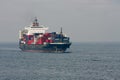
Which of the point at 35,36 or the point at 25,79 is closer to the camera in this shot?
the point at 25,79

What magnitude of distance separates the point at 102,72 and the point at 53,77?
44.1 ft

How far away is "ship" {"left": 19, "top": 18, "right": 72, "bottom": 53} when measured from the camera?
149 meters

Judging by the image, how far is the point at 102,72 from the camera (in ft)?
274

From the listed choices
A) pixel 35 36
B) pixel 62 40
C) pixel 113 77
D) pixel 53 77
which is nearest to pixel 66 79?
pixel 53 77

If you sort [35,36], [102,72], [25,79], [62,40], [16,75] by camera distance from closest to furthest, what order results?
[25,79], [16,75], [102,72], [62,40], [35,36]

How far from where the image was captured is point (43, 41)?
500 ft

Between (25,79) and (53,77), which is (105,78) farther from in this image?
(25,79)

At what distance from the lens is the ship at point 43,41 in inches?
5851

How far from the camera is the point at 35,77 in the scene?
74.5 metres

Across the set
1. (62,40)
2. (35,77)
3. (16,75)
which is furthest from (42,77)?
(62,40)

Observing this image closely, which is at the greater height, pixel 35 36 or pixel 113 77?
pixel 35 36

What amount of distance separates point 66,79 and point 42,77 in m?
5.06

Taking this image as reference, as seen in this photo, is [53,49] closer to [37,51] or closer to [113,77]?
[37,51]

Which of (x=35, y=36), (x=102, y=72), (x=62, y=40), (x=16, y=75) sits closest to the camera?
(x=16, y=75)
